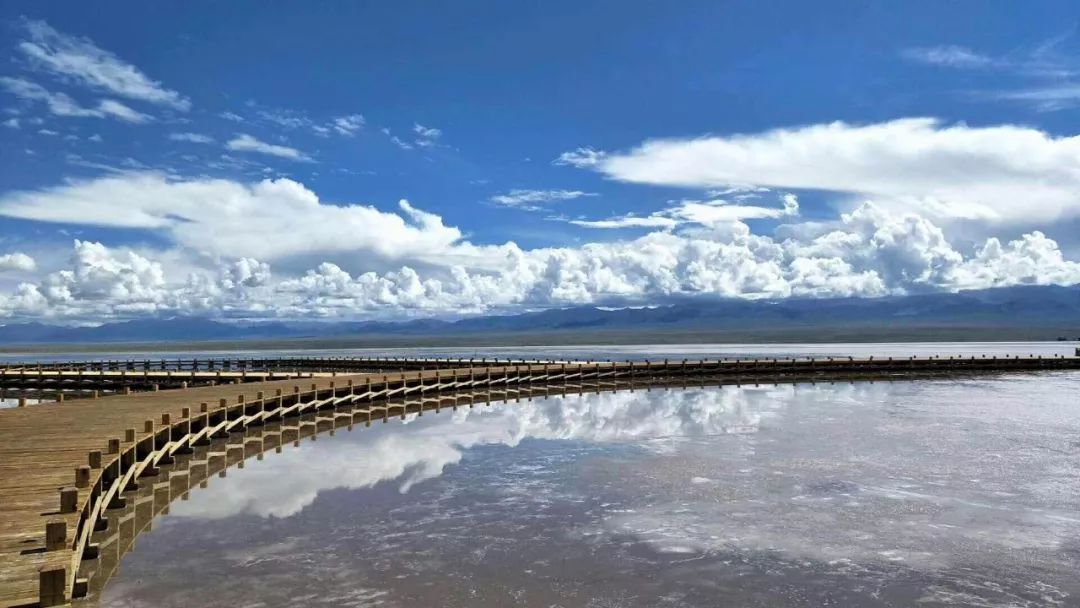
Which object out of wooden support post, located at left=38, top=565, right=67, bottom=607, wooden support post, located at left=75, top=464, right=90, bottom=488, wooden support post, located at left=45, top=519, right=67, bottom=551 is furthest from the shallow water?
wooden support post, located at left=38, top=565, right=67, bottom=607

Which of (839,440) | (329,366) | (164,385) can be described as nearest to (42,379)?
(164,385)

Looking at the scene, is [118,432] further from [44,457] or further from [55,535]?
[55,535]

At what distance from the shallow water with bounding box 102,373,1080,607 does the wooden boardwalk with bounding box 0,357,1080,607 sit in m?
Result: 1.56

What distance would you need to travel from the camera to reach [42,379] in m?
62.5

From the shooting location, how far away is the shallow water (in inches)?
484

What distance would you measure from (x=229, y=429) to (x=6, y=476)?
15.0 meters

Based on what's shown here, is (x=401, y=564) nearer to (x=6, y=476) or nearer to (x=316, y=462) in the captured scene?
(x=6, y=476)

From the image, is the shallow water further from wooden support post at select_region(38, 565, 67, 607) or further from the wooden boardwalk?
wooden support post at select_region(38, 565, 67, 607)

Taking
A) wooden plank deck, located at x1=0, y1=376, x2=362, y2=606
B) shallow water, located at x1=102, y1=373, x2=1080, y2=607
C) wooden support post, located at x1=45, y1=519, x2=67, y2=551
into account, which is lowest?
shallow water, located at x1=102, y1=373, x2=1080, y2=607

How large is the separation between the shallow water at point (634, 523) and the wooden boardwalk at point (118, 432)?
5.12 feet

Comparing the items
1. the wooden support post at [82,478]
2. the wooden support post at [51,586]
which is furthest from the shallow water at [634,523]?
the wooden support post at [51,586]

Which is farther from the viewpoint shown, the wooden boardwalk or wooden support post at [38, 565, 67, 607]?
the wooden boardwalk

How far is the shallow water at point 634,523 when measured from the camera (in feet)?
40.3

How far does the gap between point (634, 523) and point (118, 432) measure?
16211 mm
